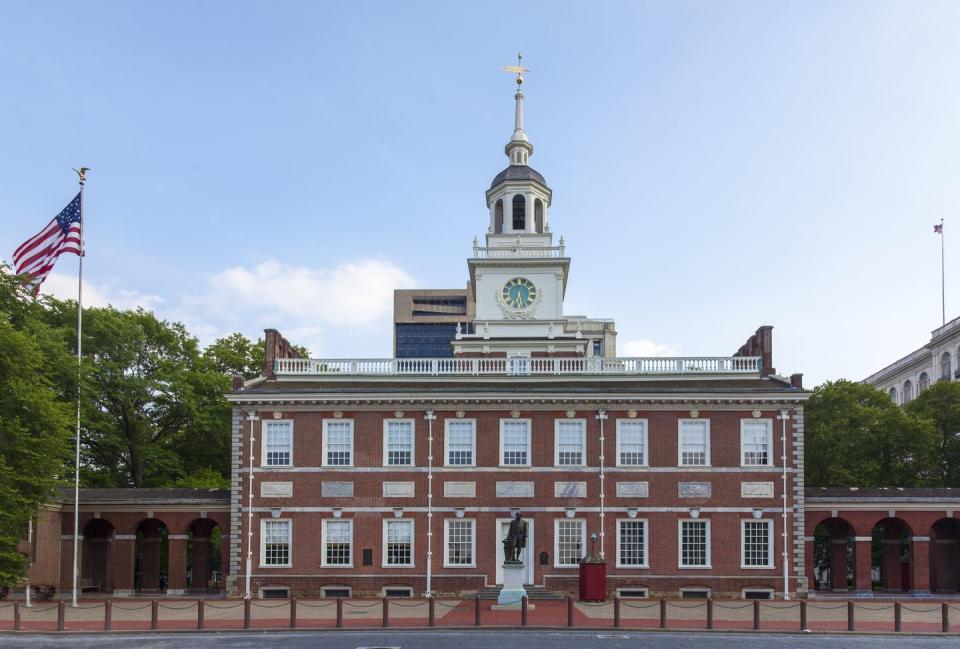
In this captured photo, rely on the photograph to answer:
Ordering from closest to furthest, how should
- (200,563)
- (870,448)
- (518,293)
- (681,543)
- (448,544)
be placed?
1. (681,543)
2. (448,544)
3. (200,563)
4. (518,293)
5. (870,448)

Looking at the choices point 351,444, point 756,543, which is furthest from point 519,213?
point 756,543

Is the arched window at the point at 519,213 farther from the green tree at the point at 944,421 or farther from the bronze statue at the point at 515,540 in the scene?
the green tree at the point at 944,421

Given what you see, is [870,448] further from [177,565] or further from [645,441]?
[177,565]

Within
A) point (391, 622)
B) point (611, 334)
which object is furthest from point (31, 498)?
point (611, 334)

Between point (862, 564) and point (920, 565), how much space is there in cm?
223

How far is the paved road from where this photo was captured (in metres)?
26.9

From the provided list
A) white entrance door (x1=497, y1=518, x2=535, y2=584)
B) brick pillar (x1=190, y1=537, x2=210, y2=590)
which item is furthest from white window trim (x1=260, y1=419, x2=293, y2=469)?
white entrance door (x1=497, y1=518, x2=535, y2=584)

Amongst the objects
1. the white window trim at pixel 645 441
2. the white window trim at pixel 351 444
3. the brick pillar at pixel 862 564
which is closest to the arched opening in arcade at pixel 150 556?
the white window trim at pixel 351 444

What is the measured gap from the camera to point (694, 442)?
42875 millimetres

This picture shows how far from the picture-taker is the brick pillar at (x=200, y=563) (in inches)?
1860

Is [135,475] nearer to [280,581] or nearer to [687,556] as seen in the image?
[280,581]

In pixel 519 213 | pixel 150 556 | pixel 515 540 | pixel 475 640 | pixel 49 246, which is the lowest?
pixel 150 556

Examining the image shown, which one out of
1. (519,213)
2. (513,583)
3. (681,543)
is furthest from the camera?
(519,213)

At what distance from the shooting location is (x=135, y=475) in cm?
5734
